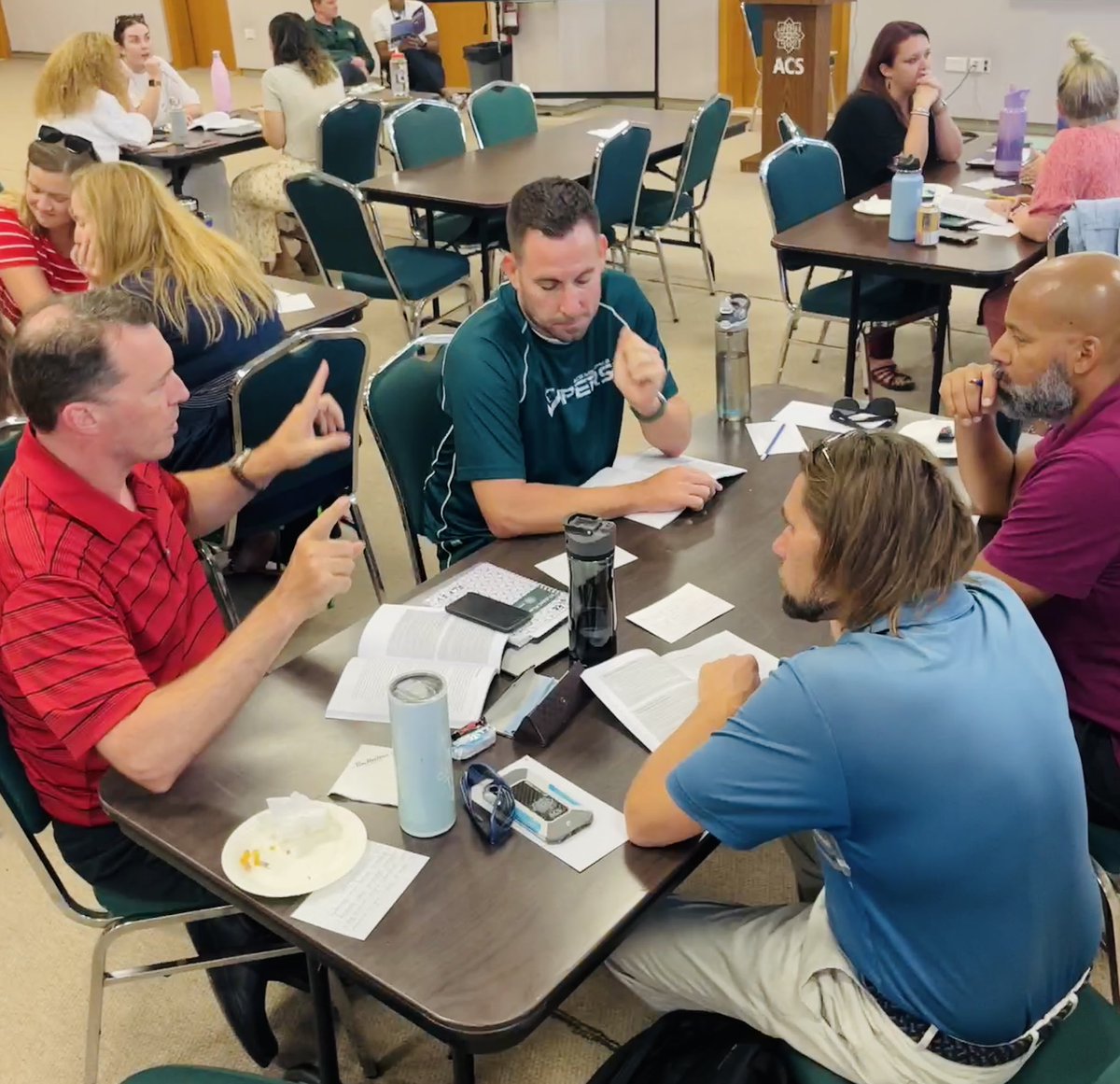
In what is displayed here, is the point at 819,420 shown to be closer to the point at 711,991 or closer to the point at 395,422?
the point at 395,422

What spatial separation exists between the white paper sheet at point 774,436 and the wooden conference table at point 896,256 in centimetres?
132

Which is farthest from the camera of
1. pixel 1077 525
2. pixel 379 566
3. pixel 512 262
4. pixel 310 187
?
pixel 310 187

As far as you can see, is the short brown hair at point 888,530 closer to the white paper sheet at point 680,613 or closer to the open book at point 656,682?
the open book at point 656,682

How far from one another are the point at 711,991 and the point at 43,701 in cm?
98

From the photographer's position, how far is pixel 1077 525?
1.87 meters

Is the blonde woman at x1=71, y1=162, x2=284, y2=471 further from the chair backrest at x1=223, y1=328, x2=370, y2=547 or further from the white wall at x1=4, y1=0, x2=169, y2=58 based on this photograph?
the white wall at x1=4, y1=0, x2=169, y2=58

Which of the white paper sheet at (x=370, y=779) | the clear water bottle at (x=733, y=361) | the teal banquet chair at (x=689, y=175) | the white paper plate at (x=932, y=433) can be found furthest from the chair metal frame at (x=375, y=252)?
the white paper sheet at (x=370, y=779)

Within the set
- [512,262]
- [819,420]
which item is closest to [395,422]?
[512,262]

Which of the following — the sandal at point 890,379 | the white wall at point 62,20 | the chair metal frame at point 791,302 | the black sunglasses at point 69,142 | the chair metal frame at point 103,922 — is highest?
the white wall at point 62,20

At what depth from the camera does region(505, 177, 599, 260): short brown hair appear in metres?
2.36

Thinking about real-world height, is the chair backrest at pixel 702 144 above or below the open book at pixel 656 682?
above

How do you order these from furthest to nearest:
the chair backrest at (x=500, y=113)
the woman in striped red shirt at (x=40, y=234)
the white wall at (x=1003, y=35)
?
the white wall at (x=1003, y=35) → the chair backrest at (x=500, y=113) → the woman in striped red shirt at (x=40, y=234)

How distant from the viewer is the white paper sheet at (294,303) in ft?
11.7

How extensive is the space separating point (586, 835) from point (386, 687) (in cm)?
42
